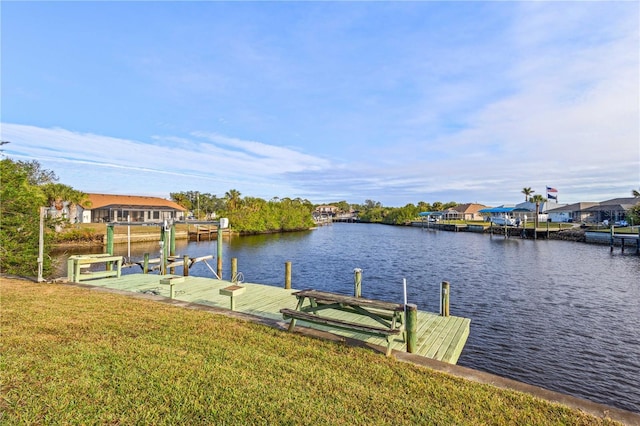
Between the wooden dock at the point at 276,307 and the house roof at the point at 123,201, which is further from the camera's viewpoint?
the house roof at the point at 123,201

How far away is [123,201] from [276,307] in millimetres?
58881

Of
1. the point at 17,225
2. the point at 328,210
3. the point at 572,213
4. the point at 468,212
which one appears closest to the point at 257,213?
the point at 17,225

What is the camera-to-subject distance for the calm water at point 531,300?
8.90 meters

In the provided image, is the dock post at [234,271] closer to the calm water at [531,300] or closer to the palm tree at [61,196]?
the calm water at [531,300]

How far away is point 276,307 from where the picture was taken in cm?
945

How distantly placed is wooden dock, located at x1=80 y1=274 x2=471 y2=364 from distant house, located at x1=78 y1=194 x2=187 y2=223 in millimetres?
41407

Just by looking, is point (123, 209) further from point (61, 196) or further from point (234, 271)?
point (234, 271)

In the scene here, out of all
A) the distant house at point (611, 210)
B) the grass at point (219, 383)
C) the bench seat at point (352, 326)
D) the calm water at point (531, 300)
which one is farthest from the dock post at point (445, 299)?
the distant house at point (611, 210)

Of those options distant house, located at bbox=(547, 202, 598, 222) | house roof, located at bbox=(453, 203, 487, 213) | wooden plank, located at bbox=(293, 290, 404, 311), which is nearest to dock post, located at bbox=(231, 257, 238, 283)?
wooden plank, located at bbox=(293, 290, 404, 311)

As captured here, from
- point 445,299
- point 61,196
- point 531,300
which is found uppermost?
point 61,196

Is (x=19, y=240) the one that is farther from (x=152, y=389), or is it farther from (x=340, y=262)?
(x=340, y=262)

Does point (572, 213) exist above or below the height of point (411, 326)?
above

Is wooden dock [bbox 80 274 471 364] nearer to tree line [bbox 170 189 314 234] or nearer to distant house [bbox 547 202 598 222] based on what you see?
tree line [bbox 170 189 314 234]

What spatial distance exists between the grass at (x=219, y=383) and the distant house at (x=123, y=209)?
159 feet
